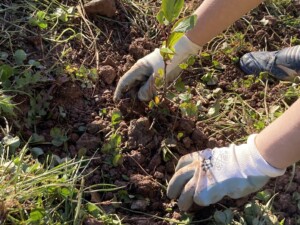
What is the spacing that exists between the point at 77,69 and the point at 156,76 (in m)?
0.28

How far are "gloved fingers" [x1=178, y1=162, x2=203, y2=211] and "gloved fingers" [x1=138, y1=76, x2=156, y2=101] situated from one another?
0.33 metres

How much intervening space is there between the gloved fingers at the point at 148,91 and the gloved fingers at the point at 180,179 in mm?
306

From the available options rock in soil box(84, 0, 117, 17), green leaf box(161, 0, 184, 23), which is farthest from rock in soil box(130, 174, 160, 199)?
rock in soil box(84, 0, 117, 17)

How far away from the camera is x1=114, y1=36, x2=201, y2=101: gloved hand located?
5.72 feet

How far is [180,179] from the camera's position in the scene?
154cm

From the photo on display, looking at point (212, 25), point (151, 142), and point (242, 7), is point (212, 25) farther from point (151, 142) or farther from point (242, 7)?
point (151, 142)

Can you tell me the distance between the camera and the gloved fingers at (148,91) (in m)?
1.73

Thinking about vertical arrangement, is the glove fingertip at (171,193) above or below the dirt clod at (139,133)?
below

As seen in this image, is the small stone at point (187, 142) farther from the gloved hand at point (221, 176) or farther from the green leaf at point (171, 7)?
the green leaf at point (171, 7)

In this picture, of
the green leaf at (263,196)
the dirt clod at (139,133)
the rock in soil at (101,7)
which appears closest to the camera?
the green leaf at (263,196)

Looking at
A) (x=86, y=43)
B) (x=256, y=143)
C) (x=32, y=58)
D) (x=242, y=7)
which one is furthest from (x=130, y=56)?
(x=256, y=143)

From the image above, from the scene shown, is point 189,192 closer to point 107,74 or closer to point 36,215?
point 36,215

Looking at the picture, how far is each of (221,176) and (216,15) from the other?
49 centimetres

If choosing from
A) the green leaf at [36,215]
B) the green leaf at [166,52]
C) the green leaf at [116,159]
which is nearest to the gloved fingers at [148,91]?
the green leaf at [166,52]
